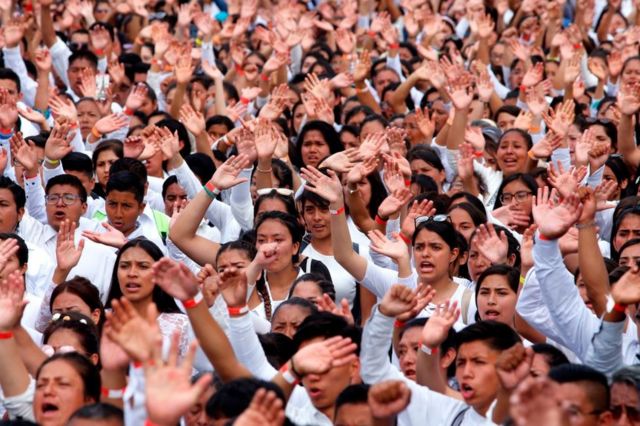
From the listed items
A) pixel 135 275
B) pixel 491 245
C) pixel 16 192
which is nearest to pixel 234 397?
pixel 135 275

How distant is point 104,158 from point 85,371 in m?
4.13

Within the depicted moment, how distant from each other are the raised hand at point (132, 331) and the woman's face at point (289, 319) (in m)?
1.71

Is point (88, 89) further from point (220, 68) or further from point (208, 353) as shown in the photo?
point (208, 353)

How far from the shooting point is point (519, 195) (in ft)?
25.4

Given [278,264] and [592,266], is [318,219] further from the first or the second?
[592,266]

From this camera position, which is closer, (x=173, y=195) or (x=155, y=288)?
(x=155, y=288)

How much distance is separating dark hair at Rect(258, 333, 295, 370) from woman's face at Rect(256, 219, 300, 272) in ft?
3.74

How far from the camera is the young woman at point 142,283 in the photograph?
19.2 feet

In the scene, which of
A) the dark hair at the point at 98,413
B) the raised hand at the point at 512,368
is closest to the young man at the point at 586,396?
the raised hand at the point at 512,368

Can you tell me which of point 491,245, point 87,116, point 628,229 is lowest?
point 628,229

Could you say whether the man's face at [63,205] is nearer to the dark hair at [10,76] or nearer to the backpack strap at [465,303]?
the backpack strap at [465,303]

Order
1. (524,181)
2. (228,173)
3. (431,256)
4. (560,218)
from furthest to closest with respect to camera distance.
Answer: (524,181) < (228,173) < (431,256) < (560,218)

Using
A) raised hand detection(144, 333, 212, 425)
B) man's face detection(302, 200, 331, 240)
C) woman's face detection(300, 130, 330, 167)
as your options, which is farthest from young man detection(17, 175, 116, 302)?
raised hand detection(144, 333, 212, 425)

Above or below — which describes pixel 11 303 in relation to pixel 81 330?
above
